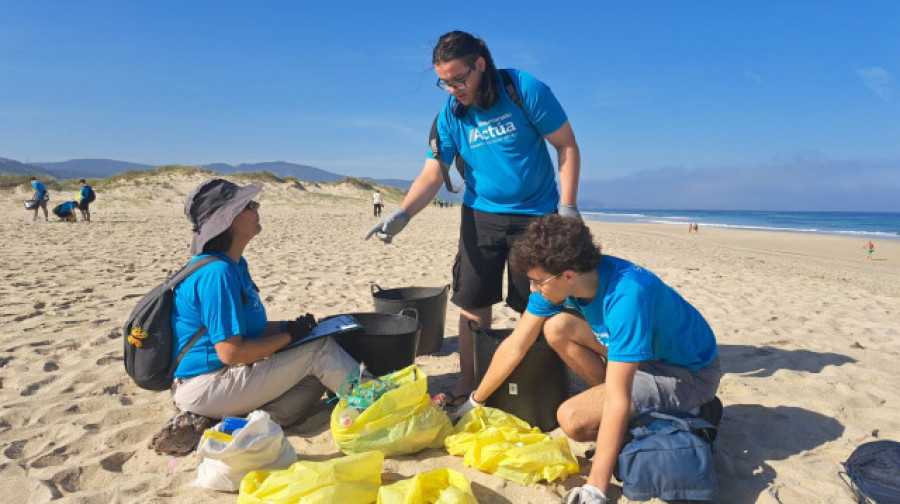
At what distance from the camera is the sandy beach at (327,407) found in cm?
224

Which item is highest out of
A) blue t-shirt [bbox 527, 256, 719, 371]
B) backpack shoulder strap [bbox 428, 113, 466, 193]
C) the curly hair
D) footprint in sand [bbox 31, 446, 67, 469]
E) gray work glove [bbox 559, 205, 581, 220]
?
backpack shoulder strap [bbox 428, 113, 466, 193]

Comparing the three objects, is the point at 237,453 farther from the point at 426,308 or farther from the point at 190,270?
the point at 426,308

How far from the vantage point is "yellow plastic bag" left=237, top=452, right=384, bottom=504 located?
6.09 ft

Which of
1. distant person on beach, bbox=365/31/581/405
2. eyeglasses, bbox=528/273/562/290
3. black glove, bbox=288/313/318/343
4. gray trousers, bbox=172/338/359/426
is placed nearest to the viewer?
eyeglasses, bbox=528/273/562/290

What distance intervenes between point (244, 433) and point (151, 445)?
682 mm

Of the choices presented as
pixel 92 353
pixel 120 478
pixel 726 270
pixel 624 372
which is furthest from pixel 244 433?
pixel 726 270

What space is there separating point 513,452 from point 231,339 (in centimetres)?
128

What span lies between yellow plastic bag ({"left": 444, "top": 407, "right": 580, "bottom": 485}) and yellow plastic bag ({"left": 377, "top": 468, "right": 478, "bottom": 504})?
27 cm

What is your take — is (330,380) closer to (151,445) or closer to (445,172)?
(151,445)

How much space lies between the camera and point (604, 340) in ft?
8.06

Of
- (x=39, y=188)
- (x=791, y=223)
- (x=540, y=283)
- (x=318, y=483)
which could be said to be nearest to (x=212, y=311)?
(x=318, y=483)

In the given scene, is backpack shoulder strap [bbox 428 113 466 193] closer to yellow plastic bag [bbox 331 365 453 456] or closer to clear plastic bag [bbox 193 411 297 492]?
yellow plastic bag [bbox 331 365 453 456]

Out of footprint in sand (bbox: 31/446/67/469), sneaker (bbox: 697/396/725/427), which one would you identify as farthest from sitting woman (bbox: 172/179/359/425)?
sneaker (bbox: 697/396/725/427)

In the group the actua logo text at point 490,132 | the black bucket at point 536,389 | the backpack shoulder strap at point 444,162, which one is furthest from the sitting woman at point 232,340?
the actua logo text at point 490,132
